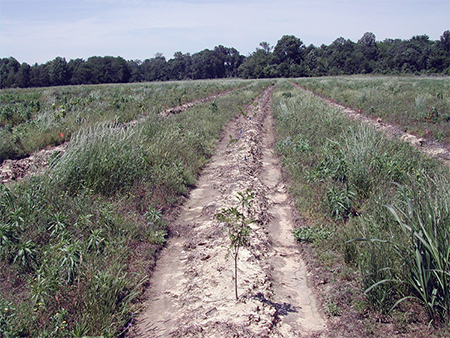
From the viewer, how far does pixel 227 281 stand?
4.16 metres

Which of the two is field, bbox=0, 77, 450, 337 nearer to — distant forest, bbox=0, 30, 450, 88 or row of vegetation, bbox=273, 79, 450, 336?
row of vegetation, bbox=273, 79, 450, 336

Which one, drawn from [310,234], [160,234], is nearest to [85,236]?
[160,234]

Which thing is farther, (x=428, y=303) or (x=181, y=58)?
(x=181, y=58)

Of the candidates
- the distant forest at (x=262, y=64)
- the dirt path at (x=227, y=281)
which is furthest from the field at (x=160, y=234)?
the distant forest at (x=262, y=64)

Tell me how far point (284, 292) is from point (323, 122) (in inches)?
356

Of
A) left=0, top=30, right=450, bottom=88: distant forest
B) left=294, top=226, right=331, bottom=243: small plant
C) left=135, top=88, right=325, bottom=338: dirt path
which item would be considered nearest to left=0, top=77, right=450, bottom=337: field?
left=294, top=226, right=331, bottom=243: small plant

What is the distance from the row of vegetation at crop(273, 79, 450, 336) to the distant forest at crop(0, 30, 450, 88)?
7303 centimetres

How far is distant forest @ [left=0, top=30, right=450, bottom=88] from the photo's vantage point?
7075 cm

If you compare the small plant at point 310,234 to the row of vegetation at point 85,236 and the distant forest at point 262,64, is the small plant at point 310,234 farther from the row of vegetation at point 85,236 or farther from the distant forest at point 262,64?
the distant forest at point 262,64

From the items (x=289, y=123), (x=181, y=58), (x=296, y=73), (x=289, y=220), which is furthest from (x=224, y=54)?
(x=289, y=220)

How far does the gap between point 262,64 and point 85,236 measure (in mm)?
103302

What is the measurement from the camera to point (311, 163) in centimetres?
830

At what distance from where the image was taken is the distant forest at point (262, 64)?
232 feet

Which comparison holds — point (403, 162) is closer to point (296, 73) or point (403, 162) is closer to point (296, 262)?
point (296, 262)
